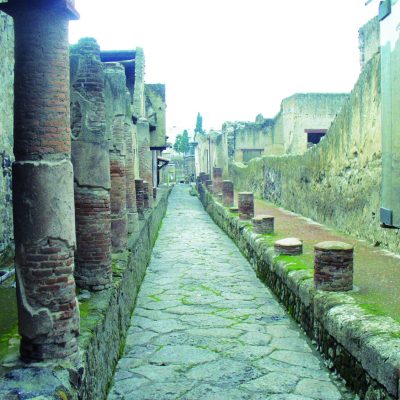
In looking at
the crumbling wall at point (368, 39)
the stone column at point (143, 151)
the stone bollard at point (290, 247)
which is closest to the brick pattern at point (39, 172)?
the stone bollard at point (290, 247)

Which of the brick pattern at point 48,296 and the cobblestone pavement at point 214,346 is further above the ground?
the brick pattern at point 48,296

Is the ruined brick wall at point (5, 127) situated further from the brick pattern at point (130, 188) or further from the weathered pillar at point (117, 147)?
the brick pattern at point (130, 188)

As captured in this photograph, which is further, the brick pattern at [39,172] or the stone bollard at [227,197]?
the stone bollard at [227,197]

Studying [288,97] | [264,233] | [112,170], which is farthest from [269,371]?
[288,97]

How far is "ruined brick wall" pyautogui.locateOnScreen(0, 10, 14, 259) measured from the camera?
6.20 meters

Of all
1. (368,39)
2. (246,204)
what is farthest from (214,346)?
(368,39)

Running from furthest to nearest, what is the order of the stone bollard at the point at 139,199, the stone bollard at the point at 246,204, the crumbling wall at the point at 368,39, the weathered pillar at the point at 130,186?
the crumbling wall at the point at 368,39, the stone bollard at the point at 246,204, the stone bollard at the point at 139,199, the weathered pillar at the point at 130,186

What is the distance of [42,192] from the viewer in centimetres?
295

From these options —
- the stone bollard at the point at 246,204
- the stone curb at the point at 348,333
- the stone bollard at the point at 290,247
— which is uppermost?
the stone bollard at the point at 246,204

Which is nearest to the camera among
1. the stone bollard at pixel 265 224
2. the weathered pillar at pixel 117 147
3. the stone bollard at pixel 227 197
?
the weathered pillar at pixel 117 147

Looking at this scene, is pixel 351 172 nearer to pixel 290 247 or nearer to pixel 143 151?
pixel 290 247

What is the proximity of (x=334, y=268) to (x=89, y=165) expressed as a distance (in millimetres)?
2469

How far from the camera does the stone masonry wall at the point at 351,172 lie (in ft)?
24.2

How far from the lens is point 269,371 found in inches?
167
